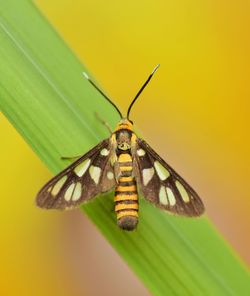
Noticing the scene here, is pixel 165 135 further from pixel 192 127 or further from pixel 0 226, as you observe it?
pixel 0 226

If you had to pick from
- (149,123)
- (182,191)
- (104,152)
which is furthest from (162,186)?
(149,123)

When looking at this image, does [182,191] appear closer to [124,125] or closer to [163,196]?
[163,196]

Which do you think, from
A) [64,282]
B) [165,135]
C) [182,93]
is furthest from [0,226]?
[182,93]

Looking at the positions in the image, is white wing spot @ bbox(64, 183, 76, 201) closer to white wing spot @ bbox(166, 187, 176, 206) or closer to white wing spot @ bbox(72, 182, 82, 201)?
white wing spot @ bbox(72, 182, 82, 201)

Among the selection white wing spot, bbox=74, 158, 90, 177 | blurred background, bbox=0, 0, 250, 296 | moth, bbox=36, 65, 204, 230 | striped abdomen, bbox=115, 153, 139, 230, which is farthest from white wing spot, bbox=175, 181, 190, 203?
blurred background, bbox=0, 0, 250, 296

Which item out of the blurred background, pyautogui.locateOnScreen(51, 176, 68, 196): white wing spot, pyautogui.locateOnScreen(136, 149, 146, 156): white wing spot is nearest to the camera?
pyautogui.locateOnScreen(51, 176, 68, 196): white wing spot

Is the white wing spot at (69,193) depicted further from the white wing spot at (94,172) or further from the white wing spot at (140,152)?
the white wing spot at (140,152)
